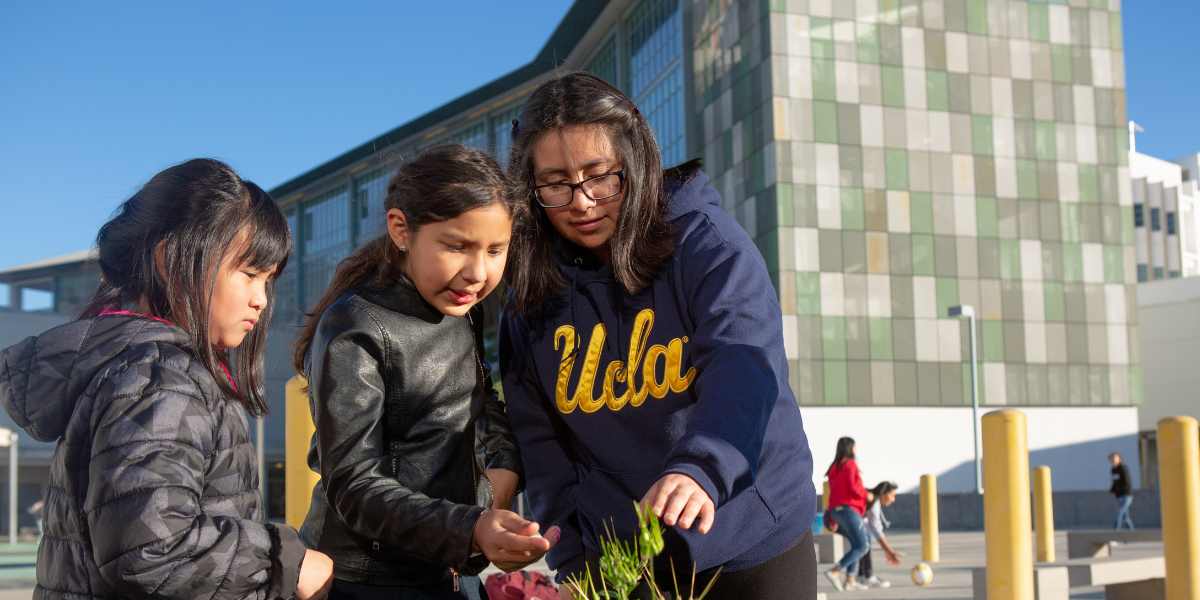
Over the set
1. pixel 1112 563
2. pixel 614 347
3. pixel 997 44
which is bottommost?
pixel 1112 563

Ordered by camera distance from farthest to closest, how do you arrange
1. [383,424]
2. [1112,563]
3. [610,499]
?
[1112,563]
[610,499]
[383,424]

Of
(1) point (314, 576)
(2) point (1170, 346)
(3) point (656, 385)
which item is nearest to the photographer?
(1) point (314, 576)

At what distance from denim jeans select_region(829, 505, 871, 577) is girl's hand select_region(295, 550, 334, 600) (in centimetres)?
891

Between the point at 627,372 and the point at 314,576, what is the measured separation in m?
0.82

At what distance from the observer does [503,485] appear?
7.52 feet

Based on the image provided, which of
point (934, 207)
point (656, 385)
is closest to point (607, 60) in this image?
point (934, 207)

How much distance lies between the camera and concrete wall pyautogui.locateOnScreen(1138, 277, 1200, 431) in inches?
1640

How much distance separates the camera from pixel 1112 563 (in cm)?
710

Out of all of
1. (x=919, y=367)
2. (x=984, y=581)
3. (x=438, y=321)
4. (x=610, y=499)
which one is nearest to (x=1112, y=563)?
(x=984, y=581)

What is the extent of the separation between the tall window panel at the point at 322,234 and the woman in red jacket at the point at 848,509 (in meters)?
52.7

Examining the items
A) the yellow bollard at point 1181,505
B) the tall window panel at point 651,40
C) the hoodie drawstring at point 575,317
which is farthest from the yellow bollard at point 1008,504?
the tall window panel at point 651,40

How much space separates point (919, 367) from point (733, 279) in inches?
1293

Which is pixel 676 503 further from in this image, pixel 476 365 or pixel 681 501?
pixel 476 365

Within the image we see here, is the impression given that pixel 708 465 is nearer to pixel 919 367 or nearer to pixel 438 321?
pixel 438 321
